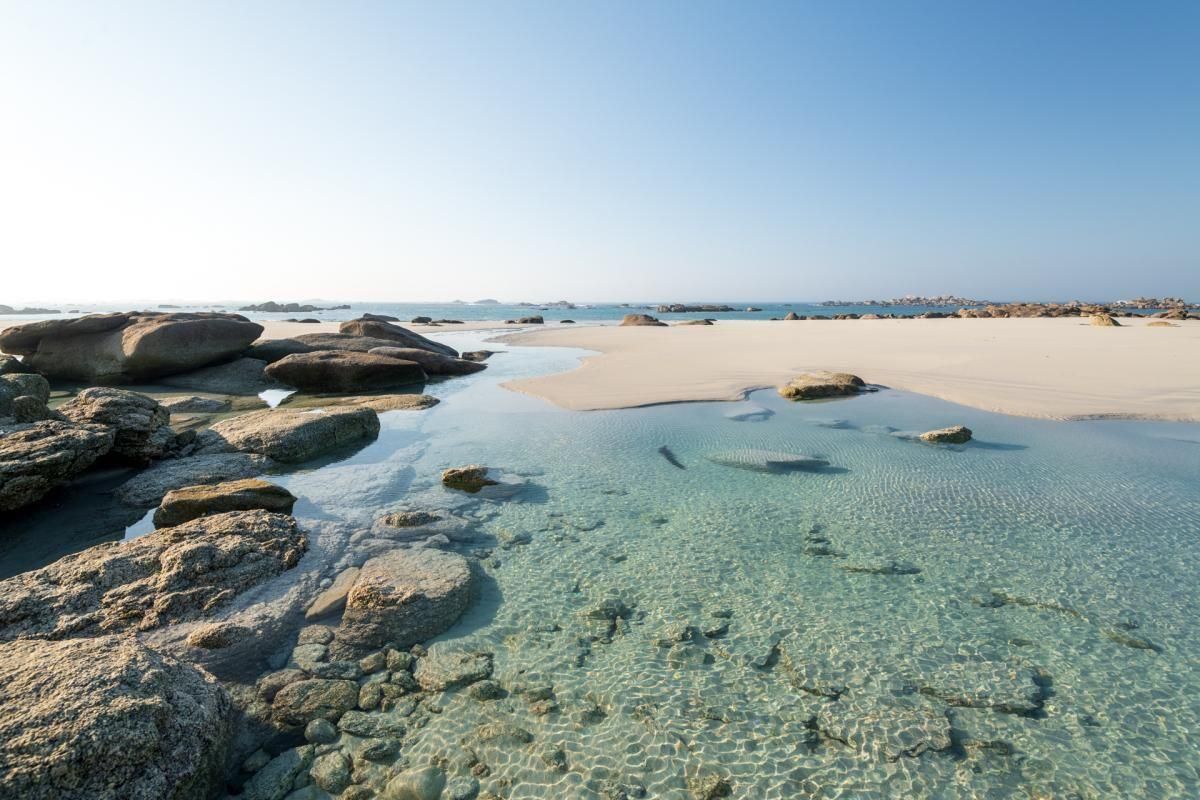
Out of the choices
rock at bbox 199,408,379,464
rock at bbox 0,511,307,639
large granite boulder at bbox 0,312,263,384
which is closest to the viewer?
rock at bbox 0,511,307,639

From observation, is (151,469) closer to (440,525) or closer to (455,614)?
(440,525)

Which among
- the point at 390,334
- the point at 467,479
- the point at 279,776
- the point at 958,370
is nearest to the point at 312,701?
the point at 279,776

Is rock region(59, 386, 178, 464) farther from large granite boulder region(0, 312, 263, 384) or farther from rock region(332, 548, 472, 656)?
large granite boulder region(0, 312, 263, 384)

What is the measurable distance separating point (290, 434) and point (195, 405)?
5617 mm

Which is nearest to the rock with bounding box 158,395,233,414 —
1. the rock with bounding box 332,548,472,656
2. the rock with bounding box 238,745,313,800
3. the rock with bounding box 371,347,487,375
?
the rock with bounding box 371,347,487,375

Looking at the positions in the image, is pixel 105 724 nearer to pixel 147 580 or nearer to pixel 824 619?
pixel 147 580

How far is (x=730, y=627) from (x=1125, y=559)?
165 inches

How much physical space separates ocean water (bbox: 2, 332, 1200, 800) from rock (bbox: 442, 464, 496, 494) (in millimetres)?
307

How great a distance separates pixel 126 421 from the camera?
8.27 meters

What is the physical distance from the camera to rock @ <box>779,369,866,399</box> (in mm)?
13102

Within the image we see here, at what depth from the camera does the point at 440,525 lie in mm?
6348

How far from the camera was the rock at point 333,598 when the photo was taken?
459 cm

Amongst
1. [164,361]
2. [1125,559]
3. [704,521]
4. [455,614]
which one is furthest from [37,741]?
[164,361]

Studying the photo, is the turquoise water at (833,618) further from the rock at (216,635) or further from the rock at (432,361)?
the rock at (432,361)
